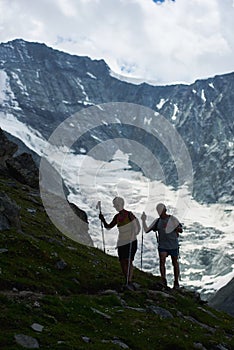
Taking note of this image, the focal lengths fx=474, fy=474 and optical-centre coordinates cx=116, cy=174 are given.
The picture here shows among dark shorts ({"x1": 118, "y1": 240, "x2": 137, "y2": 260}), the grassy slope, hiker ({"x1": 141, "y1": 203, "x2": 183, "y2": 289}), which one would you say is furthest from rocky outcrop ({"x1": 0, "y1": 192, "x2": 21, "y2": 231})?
hiker ({"x1": 141, "y1": 203, "x2": 183, "y2": 289})

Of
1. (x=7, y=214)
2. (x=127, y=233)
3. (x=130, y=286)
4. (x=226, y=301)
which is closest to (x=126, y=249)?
(x=127, y=233)

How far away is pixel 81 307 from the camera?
15094 millimetres

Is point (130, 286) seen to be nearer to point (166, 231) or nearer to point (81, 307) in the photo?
point (166, 231)

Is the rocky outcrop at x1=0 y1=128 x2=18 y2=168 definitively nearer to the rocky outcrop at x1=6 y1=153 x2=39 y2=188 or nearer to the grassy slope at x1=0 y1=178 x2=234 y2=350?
the rocky outcrop at x1=6 y1=153 x2=39 y2=188

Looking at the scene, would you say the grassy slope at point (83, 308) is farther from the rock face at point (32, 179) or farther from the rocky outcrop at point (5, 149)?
the rocky outcrop at point (5, 149)

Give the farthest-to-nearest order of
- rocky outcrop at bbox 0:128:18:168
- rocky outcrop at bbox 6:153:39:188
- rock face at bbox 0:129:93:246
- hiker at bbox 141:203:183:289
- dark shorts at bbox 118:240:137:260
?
rocky outcrop at bbox 0:128:18:168, rocky outcrop at bbox 6:153:39:188, rock face at bbox 0:129:93:246, hiker at bbox 141:203:183:289, dark shorts at bbox 118:240:137:260

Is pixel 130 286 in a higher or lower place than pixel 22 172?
lower

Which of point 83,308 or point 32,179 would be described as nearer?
point 83,308

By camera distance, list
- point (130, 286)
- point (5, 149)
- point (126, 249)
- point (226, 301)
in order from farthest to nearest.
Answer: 1. point (226, 301)
2. point (5, 149)
3. point (126, 249)
4. point (130, 286)

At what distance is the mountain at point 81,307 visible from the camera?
12.5 meters

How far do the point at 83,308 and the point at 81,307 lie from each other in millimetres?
80

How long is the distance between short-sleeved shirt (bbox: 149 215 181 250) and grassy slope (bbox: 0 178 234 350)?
6.88ft

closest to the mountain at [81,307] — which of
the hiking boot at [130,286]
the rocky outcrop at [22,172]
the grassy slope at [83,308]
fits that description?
the grassy slope at [83,308]

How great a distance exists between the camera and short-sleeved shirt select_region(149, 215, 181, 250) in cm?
2142
